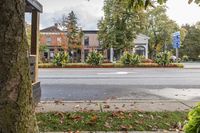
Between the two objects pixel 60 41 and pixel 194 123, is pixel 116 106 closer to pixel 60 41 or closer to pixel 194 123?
pixel 194 123

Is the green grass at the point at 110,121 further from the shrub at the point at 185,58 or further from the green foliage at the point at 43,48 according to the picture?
the shrub at the point at 185,58

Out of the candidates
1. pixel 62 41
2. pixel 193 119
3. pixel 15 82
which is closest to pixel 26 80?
pixel 15 82

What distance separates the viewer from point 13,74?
12.3ft

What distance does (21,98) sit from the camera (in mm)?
3758

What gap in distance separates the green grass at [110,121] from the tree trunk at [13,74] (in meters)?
1.92

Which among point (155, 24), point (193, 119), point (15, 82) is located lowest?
point (193, 119)

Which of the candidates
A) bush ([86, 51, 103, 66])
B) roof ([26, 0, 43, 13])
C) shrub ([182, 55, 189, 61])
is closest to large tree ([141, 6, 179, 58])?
→ shrub ([182, 55, 189, 61])

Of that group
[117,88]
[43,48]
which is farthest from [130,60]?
[43,48]

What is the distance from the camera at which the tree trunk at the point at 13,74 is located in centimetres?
367

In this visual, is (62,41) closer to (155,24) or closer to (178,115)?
(155,24)

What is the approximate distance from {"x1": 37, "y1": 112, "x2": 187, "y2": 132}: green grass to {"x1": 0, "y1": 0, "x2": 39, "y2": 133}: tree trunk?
1924 mm

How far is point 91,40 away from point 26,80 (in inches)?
2239

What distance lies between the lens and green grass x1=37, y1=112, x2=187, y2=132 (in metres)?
5.78

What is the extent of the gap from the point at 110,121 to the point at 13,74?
2745 millimetres
